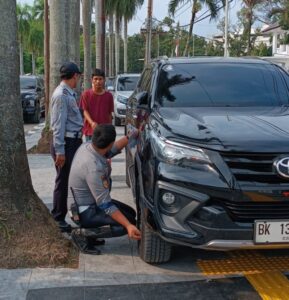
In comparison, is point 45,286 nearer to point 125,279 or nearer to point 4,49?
point 125,279

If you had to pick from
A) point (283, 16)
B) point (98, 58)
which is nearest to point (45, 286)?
point (98, 58)

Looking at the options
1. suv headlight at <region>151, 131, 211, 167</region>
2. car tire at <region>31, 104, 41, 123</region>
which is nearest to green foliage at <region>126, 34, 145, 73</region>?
car tire at <region>31, 104, 41, 123</region>

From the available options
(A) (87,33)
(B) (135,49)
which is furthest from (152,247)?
(B) (135,49)

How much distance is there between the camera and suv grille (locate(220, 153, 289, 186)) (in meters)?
3.99

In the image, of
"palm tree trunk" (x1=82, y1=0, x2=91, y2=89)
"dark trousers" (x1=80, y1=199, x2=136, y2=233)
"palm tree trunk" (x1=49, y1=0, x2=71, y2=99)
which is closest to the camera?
"dark trousers" (x1=80, y1=199, x2=136, y2=233)

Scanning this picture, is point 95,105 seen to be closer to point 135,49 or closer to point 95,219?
point 95,219

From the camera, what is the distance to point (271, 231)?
4.02 meters

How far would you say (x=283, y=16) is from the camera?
3791 cm

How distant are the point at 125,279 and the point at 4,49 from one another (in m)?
2.15

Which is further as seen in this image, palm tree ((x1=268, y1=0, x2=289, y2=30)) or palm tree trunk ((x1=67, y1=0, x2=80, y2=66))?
palm tree ((x1=268, y1=0, x2=289, y2=30))

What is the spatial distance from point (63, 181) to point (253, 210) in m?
2.36

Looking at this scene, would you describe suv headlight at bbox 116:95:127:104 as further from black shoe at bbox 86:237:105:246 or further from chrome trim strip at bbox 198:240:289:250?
chrome trim strip at bbox 198:240:289:250

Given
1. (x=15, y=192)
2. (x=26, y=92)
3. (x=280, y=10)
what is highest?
(x=280, y=10)

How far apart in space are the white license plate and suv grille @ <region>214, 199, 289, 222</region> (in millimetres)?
39
